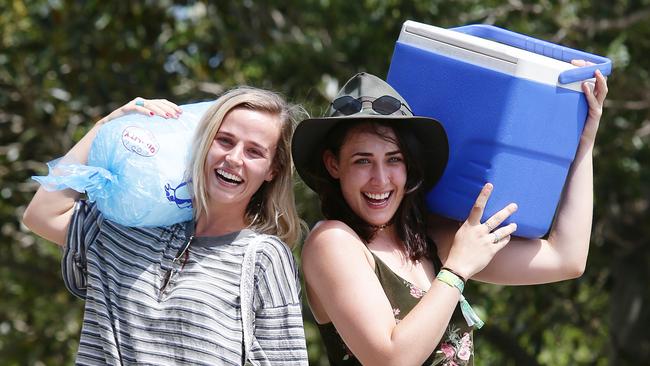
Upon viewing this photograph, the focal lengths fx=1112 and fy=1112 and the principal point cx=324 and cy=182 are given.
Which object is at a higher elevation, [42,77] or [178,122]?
[178,122]

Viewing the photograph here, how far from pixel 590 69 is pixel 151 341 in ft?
3.63

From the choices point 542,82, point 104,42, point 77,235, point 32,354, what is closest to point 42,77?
point 104,42

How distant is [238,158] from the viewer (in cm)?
236

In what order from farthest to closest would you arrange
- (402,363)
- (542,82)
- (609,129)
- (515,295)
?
1. (515,295)
2. (609,129)
3. (542,82)
4. (402,363)

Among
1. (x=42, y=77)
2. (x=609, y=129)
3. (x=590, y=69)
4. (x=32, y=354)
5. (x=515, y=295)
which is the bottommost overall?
(x=32, y=354)

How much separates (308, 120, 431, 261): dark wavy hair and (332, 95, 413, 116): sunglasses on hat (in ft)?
0.13

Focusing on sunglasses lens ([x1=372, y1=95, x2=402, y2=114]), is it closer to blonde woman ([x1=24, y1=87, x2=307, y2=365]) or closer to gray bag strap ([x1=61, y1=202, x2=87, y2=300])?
blonde woman ([x1=24, y1=87, x2=307, y2=365])

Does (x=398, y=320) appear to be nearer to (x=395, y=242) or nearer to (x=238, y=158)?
(x=395, y=242)

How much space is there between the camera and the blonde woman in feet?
7.42

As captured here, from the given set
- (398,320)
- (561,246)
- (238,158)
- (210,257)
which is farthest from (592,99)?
(210,257)

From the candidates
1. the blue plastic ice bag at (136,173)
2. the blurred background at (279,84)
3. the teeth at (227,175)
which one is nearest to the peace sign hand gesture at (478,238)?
the teeth at (227,175)

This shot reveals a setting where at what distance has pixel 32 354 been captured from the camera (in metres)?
6.31

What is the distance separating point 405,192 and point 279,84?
Answer: 333cm

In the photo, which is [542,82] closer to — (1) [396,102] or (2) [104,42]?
(1) [396,102]
